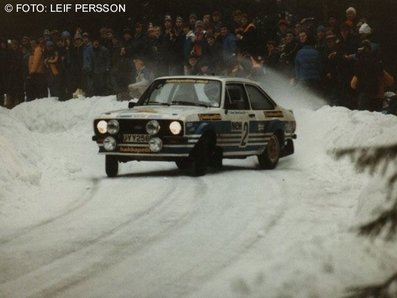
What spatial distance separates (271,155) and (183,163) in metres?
0.94

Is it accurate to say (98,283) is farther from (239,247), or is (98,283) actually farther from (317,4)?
(317,4)

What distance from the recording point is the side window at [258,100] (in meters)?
6.94

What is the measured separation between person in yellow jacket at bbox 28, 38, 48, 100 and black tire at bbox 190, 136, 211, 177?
4.86 feet

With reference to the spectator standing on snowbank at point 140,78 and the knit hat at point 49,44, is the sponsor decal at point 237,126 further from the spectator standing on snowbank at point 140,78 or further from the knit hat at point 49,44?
the knit hat at point 49,44

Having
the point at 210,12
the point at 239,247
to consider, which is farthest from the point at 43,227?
the point at 210,12

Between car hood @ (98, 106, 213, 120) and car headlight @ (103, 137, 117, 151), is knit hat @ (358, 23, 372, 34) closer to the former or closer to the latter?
car hood @ (98, 106, 213, 120)

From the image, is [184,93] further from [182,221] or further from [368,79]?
[182,221]

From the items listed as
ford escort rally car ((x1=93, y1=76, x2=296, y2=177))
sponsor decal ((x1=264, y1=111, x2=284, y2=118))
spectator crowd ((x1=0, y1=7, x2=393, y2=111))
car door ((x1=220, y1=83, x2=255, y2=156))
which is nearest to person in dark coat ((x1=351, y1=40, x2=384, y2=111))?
spectator crowd ((x1=0, y1=7, x2=393, y2=111))

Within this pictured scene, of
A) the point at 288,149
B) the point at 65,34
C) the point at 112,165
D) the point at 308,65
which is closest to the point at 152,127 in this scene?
the point at 112,165

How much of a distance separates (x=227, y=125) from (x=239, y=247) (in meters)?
2.96

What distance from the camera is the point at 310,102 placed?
6.19 m

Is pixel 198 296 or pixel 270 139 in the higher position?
pixel 270 139

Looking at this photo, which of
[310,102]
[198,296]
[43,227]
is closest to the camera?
[198,296]

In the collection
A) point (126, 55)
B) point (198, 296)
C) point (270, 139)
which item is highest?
point (126, 55)
